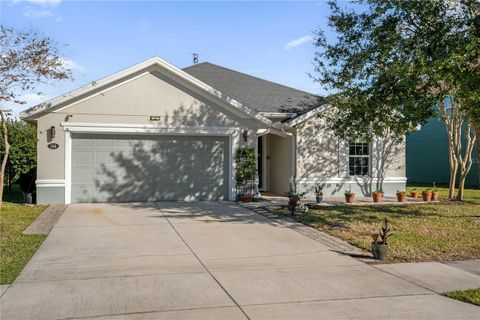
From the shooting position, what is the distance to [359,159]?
1809 centimetres

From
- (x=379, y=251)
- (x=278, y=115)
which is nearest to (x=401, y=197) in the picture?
(x=278, y=115)

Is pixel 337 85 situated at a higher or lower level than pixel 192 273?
higher

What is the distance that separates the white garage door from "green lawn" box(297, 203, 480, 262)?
14.3 ft

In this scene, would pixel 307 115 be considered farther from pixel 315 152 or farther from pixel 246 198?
pixel 246 198

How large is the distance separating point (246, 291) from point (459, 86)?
6.83 m

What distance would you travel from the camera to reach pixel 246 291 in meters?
5.82

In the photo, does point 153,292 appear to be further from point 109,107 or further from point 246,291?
point 109,107

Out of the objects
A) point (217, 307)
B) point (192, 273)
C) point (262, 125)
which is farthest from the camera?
point (262, 125)

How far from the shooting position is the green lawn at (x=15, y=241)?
6.70 metres

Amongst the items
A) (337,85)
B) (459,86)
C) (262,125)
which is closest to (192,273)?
(459,86)

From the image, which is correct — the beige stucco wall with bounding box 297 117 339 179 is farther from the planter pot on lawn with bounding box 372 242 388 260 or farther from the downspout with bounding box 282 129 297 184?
the planter pot on lawn with bounding box 372 242 388 260

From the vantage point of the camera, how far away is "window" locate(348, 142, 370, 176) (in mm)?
17984

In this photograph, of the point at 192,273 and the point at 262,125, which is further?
the point at 262,125

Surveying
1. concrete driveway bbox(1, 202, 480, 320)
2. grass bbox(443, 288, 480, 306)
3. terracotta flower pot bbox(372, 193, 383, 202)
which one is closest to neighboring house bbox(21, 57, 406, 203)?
terracotta flower pot bbox(372, 193, 383, 202)
